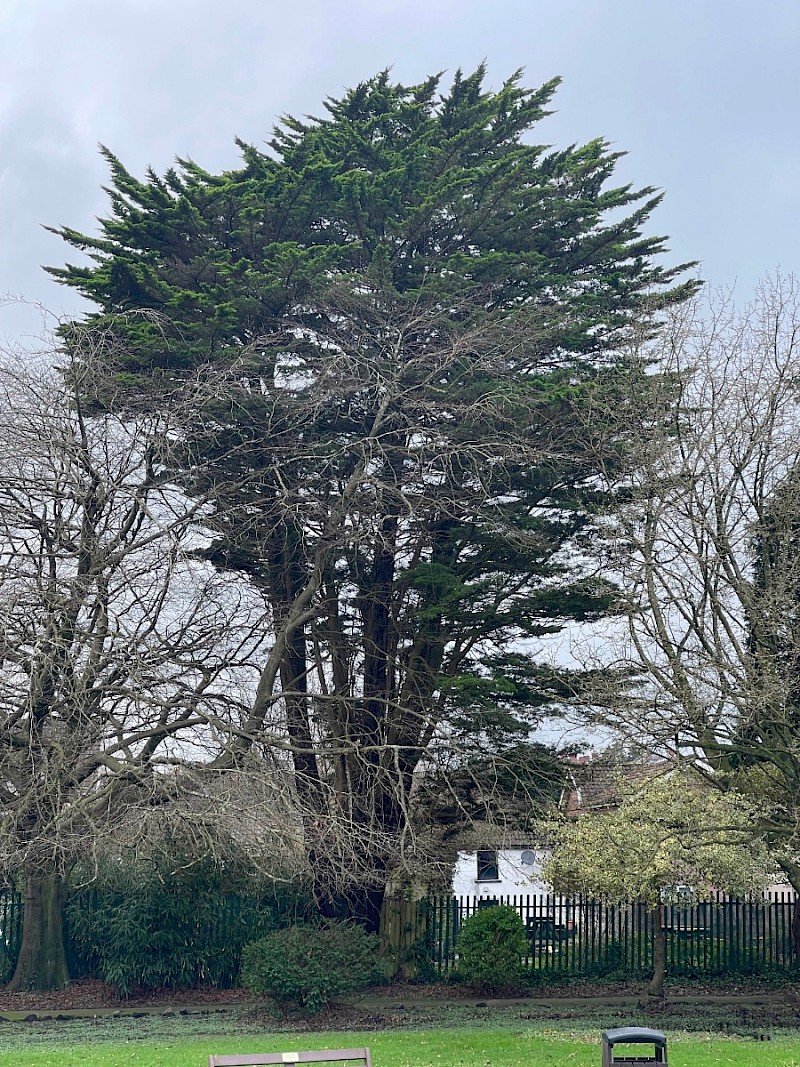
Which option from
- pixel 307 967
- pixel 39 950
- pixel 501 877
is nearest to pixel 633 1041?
pixel 307 967

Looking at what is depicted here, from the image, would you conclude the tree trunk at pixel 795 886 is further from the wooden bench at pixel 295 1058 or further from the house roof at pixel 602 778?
the wooden bench at pixel 295 1058

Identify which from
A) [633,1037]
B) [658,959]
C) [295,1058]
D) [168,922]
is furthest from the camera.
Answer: [168,922]

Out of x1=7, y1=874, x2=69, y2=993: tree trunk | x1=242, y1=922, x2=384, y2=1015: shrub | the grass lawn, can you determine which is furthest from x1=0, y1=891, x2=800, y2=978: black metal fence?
x1=7, y1=874, x2=69, y2=993: tree trunk

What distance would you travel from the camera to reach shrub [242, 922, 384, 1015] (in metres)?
15.4

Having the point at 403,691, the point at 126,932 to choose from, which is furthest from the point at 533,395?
the point at 126,932

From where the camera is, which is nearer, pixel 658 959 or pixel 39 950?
pixel 658 959

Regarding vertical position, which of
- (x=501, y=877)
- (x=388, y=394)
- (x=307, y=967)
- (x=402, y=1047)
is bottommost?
(x=501, y=877)

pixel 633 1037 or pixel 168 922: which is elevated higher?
pixel 633 1037

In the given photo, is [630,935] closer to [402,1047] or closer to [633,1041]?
[402,1047]

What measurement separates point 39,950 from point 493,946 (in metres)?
7.57

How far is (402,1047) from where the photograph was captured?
1330 centimetres

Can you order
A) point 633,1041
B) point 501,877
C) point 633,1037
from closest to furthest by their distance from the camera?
point 633,1037, point 633,1041, point 501,877

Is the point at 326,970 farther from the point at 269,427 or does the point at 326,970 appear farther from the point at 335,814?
the point at 269,427

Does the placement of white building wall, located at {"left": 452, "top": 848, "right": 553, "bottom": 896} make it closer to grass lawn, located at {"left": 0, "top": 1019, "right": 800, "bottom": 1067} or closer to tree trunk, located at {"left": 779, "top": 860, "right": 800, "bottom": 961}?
tree trunk, located at {"left": 779, "top": 860, "right": 800, "bottom": 961}
